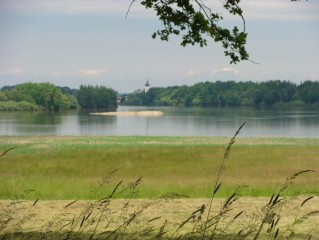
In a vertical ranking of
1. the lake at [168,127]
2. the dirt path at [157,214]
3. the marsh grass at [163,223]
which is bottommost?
the lake at [168,127]

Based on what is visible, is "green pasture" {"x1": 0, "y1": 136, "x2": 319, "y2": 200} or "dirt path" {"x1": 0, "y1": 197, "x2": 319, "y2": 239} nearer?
"dirt path" {"x1": 0, "y1": 197, "x2": 319, "y2": 239}

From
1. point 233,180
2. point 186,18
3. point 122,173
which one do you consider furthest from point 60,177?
point 186,18

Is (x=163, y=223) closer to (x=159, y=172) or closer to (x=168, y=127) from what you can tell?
(x=159, y=172)

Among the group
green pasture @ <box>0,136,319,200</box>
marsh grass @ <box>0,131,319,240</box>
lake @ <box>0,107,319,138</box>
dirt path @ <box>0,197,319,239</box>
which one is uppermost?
marsh grass @ <box>0,131,319,240</box>

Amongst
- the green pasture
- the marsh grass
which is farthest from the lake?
the marsh grass

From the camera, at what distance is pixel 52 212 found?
12.2 m

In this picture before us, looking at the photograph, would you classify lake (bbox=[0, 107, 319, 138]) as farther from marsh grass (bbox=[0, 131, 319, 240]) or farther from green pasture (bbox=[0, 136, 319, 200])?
marsh grass (bbox=[0, 131, 319, 240])

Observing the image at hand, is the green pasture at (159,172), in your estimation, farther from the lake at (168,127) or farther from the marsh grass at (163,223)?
the lake at (168,127)

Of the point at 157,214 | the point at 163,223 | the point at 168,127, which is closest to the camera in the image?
the point at 163,223

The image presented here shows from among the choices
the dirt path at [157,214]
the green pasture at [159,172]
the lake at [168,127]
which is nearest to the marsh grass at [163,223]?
the dirt path at [157,214]

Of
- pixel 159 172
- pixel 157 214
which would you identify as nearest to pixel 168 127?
pixel 159 172

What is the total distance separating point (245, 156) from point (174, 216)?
2253cm

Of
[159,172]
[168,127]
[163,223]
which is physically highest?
[163,223]

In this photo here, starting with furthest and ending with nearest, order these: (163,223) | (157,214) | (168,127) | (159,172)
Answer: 1. (168,127)
2. (159,172)
3. (157,214)
4. (163,223)
